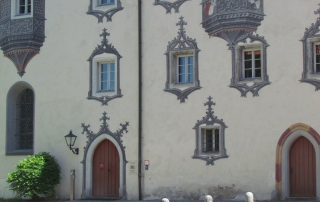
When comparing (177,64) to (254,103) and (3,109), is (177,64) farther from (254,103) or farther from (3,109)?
(3,109)

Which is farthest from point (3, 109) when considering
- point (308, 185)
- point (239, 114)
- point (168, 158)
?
point (308, 185)

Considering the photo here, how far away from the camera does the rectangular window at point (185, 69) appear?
22766 millimetres

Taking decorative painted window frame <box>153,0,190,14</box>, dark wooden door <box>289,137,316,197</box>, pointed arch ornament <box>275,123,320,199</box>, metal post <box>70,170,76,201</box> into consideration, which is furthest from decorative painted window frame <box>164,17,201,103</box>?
metal post <box>70,170,76,201</box>

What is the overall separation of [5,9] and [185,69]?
8307 mm

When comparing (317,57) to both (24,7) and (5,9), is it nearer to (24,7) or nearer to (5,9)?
(24,7)

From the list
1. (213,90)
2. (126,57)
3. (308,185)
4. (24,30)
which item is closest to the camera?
(308,185)

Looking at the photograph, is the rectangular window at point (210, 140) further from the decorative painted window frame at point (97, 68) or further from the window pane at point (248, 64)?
the decorative painted window frame at point (97, 68)

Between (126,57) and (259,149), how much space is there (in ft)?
19.9

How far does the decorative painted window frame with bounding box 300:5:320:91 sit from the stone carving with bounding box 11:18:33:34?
1098 cm

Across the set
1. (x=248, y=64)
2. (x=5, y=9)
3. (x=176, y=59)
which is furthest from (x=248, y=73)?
(x=5, y=9)

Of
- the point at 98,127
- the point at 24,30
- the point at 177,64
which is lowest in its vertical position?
the point at 98,127

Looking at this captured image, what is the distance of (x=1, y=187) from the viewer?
2617cm

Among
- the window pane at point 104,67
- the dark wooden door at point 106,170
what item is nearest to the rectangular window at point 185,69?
the window pane at point 104,67

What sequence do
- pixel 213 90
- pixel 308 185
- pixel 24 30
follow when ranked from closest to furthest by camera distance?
1. pixel 308 185
2. pixel 213 90
3. pixel 24 30
